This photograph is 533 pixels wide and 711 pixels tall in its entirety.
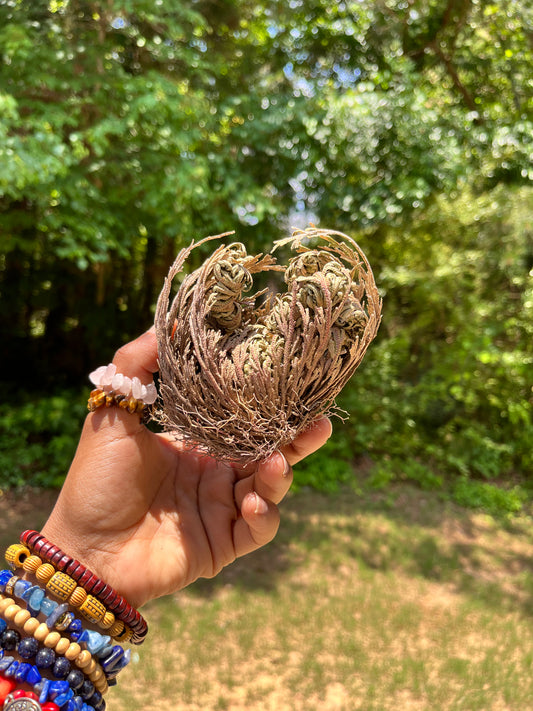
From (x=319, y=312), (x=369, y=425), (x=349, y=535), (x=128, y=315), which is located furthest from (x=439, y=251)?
(x=319, y=312)

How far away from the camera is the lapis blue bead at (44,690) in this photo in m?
1.36

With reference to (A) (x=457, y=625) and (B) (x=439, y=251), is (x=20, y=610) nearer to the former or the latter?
(A) (x=457, y=625)

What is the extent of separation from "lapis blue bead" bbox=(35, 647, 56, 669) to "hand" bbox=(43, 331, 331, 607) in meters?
0.26

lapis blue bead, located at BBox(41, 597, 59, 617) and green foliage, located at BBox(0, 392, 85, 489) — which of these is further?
green foliage, located at BBox(0, 392, 85, 489)

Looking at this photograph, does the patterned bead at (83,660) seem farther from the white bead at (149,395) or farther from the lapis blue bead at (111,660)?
the white bead at (149,395)

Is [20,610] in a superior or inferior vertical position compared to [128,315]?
superior

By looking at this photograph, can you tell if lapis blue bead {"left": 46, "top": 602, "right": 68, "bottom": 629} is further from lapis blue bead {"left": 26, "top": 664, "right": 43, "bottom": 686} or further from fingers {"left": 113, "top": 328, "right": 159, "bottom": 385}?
fingers {"left": 113, "top": 328, "right": 159, "bottom": 385}

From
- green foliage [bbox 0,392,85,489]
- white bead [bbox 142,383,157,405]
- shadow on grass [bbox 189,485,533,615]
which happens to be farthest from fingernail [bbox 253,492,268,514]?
green foliage [bbox 0,392,85,489]

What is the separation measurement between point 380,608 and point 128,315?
5.34m

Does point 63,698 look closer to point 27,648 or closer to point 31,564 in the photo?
point 27,648

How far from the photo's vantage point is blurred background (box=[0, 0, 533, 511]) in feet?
14.2

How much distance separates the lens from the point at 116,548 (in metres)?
1.69

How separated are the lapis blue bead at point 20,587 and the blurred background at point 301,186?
291 centimetres

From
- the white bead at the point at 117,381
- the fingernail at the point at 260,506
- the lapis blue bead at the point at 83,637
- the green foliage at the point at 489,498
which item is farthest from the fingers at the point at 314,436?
the green foliage at the point at 489,498
